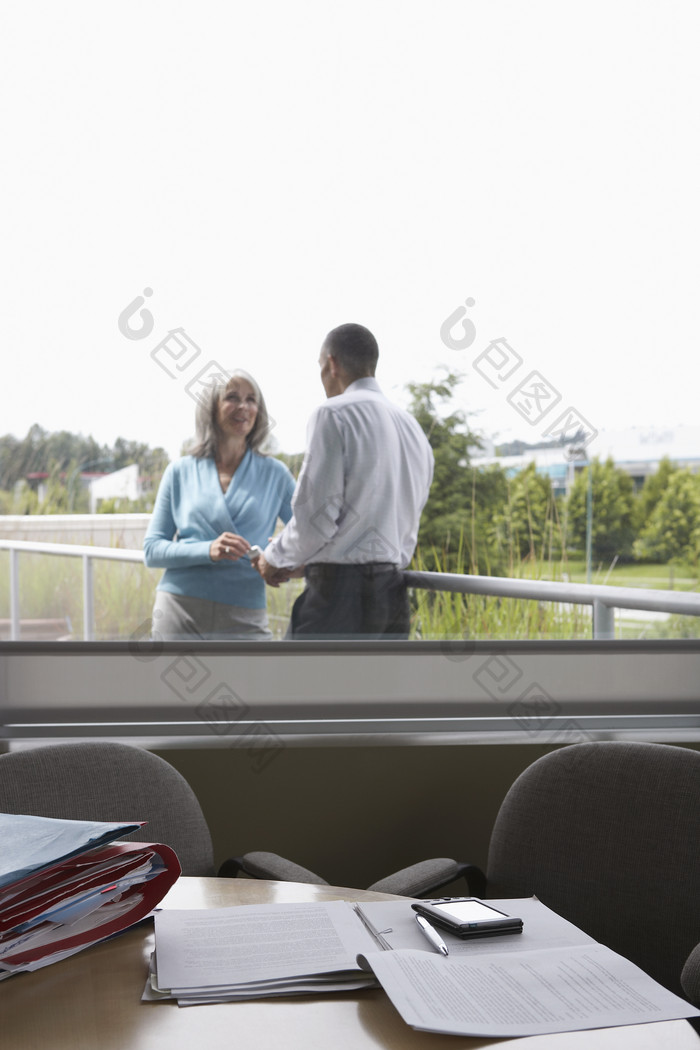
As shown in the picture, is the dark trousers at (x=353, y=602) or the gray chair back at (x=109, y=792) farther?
the dark trousers at (x=353, y=602)

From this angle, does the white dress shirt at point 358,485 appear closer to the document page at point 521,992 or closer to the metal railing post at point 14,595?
the metal railing post at point 14,595

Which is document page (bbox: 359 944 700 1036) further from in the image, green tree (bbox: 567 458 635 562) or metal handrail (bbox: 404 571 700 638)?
green tree (bbox: 567 458 635 562)

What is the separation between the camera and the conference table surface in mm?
930

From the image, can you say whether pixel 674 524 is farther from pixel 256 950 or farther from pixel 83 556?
pixel 256 950

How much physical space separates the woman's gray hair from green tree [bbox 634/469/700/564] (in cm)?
121

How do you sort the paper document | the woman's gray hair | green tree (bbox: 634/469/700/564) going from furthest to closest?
green tree (bbox: 634/469/700/564), the woman's gray hair, the paper document

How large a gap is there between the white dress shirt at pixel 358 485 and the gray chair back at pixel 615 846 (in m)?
0.90

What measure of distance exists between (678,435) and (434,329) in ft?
2.75

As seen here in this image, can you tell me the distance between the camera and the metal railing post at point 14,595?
263cm

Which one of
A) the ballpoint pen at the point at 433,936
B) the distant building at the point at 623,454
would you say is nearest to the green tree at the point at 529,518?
the distant building at the point at 623,454

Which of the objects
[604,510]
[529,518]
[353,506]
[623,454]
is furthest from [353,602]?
[623,454]

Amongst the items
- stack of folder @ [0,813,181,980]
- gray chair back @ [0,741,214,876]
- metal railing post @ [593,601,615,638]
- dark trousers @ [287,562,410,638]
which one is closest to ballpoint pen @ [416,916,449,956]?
stack of folder @ [0,813,181,980]

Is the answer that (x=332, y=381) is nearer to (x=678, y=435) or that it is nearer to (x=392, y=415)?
(x=392, y=415)

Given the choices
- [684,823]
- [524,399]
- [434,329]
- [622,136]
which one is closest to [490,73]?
[622,136]
